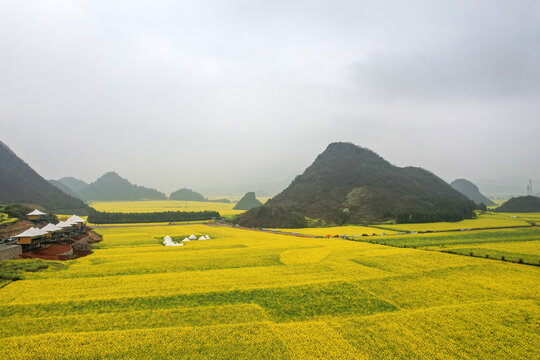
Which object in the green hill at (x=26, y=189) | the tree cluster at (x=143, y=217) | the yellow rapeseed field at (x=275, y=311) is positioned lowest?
the tree cluster at (x=143, y=217)

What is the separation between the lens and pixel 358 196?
308 feet

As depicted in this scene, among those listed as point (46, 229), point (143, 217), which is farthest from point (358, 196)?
point (46, 229)

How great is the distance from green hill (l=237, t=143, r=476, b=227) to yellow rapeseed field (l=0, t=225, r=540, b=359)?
161 ft

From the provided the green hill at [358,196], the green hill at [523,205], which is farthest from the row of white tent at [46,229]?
the green hill at [523,205]

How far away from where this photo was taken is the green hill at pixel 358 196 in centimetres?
7431

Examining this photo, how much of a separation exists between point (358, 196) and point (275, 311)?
84.8m

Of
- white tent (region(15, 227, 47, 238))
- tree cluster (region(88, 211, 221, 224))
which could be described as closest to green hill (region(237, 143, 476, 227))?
tree cluster (region(88, 211, 221, 224))

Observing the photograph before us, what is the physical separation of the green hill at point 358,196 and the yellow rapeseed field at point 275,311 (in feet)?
161

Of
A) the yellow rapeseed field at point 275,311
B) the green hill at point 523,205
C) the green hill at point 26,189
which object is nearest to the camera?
the yellow rapeseed field at point 275,311

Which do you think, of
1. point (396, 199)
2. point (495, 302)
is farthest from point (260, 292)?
point (396, 199)

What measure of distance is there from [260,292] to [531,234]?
52.8 m

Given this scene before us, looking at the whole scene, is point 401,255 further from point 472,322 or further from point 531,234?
point 531,234

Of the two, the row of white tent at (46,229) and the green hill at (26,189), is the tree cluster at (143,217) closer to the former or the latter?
the row of white tent at (46,229)

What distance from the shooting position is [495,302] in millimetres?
15875
